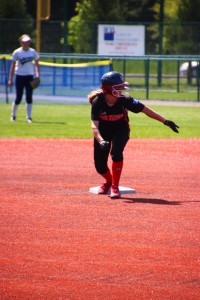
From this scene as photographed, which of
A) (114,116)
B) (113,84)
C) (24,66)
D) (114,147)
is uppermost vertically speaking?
(113,84)

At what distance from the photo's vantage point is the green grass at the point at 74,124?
21156 mm

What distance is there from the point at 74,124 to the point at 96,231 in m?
14.2

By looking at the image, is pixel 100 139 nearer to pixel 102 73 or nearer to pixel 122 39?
pixel 102 73

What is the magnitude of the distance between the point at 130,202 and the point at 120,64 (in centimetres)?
2600

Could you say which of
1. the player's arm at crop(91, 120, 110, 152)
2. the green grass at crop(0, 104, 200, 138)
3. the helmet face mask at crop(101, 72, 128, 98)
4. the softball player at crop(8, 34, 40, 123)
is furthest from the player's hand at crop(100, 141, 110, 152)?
the softball player at crop(8, 34, 40, 123)

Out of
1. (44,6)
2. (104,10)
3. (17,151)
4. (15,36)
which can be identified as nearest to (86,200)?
(17,151)

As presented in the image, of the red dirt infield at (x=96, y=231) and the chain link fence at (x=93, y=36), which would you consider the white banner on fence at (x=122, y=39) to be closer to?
the chain link fence at (x=93, y=36)

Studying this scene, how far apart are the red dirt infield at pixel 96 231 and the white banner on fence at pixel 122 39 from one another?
86.2 feet

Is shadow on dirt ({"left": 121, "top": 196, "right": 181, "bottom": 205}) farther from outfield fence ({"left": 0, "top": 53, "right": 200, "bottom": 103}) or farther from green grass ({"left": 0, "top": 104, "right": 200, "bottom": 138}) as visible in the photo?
outfield fence ({"left": 0, "top": 53, "right": 200, "bottom": 103})

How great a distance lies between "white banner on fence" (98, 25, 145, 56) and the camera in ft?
139

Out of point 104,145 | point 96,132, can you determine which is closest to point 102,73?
point 96,132

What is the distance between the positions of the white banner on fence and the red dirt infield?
26.3 m

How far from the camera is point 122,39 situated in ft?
141

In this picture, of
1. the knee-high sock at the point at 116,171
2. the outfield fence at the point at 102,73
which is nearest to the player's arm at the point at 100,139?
the knee-high sock at the point at 116,171
